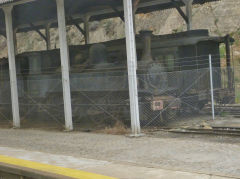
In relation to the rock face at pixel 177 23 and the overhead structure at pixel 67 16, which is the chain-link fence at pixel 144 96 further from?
the rock face at pixel 177 23

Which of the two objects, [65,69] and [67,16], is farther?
[67,16]

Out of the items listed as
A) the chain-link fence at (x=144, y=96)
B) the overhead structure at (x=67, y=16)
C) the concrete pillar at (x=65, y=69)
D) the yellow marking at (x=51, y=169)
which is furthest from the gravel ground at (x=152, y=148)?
the chain-link fence at (x=144, y=96)

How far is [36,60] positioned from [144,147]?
9.82 metres

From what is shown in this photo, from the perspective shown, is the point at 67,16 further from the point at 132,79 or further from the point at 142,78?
the point at 132,79

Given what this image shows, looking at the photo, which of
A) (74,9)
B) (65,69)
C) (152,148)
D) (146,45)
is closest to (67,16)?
(74,9)

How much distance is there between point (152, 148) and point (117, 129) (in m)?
3.09

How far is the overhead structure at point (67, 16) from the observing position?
1096 cm

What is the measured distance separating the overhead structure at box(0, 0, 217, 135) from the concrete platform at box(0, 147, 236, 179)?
11.5 ft

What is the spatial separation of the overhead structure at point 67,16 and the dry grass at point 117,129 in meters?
0.85

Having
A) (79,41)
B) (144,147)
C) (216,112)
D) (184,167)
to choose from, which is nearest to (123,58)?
(216,112)

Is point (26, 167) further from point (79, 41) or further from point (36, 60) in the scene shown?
point (79, 41)

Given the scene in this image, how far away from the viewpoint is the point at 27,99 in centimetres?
1636

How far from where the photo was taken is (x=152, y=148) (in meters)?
8.91

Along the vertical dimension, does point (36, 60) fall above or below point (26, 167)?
above
